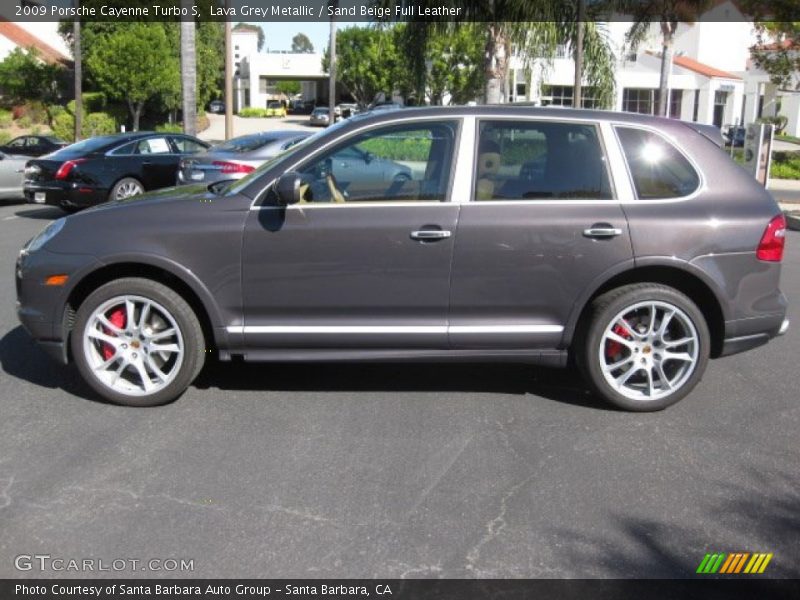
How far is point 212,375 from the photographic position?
599 cm

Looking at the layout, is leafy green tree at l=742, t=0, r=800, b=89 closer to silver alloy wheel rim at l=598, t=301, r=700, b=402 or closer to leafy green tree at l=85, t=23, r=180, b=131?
silver alloy wheel rim at l=598, t=301, r=700, b=402

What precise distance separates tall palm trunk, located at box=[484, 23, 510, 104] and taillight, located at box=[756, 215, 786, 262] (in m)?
14.4

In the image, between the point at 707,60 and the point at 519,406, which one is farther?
the point at 707,60

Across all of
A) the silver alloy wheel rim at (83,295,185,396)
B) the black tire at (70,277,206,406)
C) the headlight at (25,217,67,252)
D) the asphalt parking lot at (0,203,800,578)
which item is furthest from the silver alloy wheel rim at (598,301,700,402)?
the headlight at (25,217,67,252)

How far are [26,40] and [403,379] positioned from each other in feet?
206

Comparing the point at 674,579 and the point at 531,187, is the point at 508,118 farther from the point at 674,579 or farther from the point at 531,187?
the point at 674,579

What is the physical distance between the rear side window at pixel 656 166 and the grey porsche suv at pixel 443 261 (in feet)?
0.04

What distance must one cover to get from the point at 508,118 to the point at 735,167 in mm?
1446

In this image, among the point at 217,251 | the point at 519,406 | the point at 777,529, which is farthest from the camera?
the point at 519,406

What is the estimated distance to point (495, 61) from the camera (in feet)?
63.8

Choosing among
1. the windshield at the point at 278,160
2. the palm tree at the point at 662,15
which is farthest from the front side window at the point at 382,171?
the palm tree at the point at 662,15

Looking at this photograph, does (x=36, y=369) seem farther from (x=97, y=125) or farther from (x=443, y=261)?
(x=97, y=125)

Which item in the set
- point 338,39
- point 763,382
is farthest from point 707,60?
point 763,382

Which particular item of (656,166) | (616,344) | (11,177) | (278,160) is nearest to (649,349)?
(616,344)
